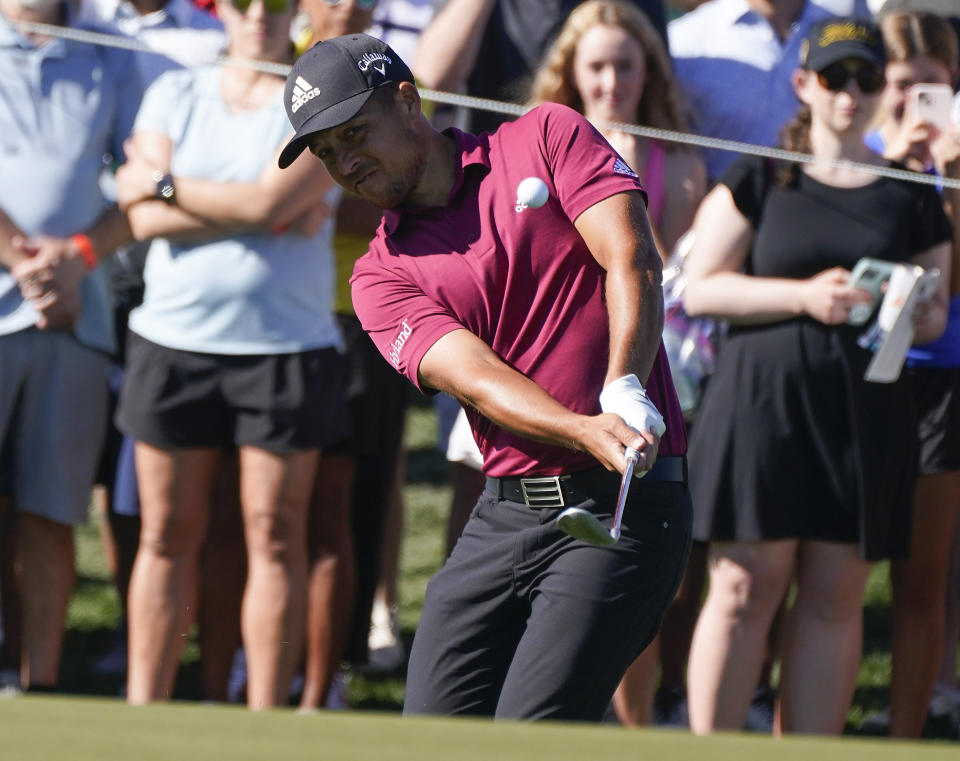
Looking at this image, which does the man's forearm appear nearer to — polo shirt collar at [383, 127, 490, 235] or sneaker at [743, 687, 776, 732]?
polo shirt collar at [383, 127, 490, 235]

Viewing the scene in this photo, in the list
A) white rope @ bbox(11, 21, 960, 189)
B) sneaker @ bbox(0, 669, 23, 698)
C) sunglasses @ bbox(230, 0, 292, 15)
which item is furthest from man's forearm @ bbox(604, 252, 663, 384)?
sneaker @ bbox(0, 669, 23, 698)

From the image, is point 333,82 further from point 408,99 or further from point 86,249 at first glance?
point 86,249

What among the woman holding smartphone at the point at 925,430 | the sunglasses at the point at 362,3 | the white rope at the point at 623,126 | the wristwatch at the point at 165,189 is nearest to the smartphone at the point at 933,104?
the woman holding smartphone at the point at 925,430

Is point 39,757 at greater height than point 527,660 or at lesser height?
greater

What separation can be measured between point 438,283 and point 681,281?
1.69 meters

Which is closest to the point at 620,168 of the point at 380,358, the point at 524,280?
the point at 524,280

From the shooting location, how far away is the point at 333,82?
11.6 ft

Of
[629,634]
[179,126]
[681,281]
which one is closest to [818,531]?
[681,281]

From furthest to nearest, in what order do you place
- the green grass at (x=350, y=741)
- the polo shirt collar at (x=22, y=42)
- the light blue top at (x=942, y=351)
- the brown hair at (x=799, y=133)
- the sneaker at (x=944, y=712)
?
the sneaker at (x=944, y=712) → the polo shirt collar at (x=22, y=42) → the light blue top at (x=942, y=351) → the brown hair at (x=799, y=133) → the green grass at (x=350, y=741)

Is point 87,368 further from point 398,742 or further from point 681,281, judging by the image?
point 398,742

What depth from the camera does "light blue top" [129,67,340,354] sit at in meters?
5.20

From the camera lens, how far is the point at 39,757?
1.90 m

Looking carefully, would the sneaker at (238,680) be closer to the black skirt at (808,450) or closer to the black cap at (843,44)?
the black skirt at (808,450)

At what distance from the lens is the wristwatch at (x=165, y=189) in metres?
5.24
